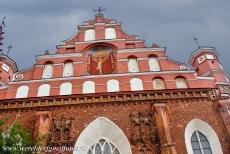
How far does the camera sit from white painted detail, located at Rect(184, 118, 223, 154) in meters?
15.1

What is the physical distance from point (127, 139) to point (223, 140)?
4516 mm

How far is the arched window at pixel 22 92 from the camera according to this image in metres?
17.6

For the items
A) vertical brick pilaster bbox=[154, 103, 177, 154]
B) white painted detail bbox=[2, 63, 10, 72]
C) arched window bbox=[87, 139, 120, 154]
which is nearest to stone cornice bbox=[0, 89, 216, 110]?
vertical brick pilaster bbox=[154, 103, 177, 154]

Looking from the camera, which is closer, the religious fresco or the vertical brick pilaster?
the vertical brick pilaster

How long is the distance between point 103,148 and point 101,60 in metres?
6.04

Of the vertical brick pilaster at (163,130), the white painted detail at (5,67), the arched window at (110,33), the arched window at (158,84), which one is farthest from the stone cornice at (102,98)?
the arched window at (110,33)

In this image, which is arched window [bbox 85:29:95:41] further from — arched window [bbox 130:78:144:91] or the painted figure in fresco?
arched window [bbox 130:78:144:91]

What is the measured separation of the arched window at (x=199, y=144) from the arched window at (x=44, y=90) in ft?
26.1

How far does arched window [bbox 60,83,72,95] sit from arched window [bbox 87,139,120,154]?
11.1 feet

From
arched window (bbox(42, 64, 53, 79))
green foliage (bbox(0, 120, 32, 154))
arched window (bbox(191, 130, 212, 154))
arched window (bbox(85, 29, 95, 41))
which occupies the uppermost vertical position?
arched window (bbox(85, 29, 95, 41))

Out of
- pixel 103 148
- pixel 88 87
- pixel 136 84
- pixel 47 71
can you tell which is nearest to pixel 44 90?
pixel 47 71

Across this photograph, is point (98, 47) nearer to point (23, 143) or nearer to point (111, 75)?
point (111, 75)

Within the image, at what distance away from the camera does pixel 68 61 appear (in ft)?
63.4

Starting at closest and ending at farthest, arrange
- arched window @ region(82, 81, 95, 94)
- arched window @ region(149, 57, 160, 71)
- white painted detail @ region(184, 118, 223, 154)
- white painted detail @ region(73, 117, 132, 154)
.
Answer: white painted detail @ region(184, 118, 223, 154)
white painted detail @ region(73, 117, 132, 154)
arched window @ region(82, 81, 95, 94)
arched window @ region(149, 57, 160, 71)
